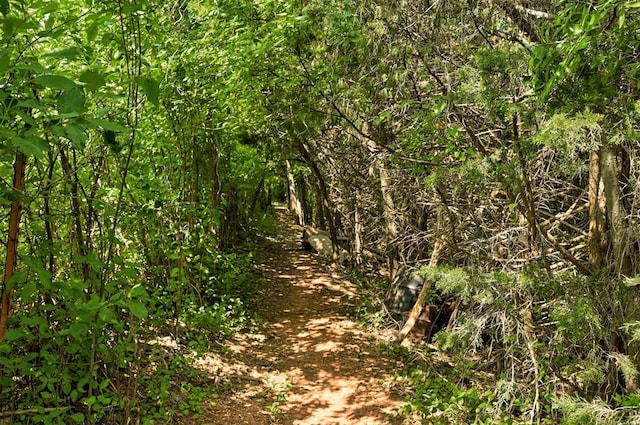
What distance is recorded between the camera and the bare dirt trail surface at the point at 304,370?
5566 millimetres

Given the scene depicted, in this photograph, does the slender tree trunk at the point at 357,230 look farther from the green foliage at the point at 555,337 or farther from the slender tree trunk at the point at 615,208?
the slender tree trunk at the point at 615,208

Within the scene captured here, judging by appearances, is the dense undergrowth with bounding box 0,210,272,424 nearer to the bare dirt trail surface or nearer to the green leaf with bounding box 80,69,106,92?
the bare dirt trail surface

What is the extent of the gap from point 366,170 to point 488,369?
557 cm

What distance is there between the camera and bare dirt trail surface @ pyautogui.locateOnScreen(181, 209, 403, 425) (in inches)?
219

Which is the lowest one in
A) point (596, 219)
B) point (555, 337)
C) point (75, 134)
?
point (555, 337)

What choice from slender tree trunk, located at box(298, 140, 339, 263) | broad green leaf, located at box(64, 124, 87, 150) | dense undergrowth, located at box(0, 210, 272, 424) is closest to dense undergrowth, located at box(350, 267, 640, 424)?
dense undergrowth, located at box(0, 210, 272, 424)

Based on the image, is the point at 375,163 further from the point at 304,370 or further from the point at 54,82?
the point at 54,82

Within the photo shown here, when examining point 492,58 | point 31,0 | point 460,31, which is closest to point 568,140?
point 492,58

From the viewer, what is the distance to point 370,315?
344 inches

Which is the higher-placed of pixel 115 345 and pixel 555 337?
pixel 115 345

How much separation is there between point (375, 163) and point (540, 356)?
4.21 m

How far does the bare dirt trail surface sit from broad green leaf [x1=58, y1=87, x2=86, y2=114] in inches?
167

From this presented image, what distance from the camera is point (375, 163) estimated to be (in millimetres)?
8164

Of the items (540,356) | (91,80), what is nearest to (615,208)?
(540,356)
